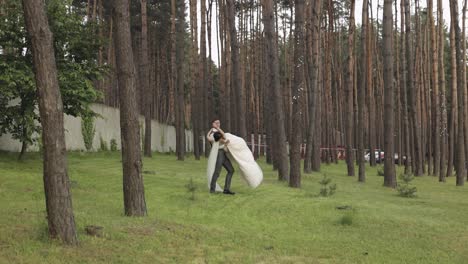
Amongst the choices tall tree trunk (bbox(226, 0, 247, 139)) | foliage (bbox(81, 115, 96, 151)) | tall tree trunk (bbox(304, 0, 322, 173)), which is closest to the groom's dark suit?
tall tree trunk (bbox(226, 0, 247, 139))

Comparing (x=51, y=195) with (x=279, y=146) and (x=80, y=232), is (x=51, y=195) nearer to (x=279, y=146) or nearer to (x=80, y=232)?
(x=80, y=232)

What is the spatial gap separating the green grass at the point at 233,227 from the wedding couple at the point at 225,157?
405 millimetres

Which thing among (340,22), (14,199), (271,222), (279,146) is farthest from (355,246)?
(340,22)

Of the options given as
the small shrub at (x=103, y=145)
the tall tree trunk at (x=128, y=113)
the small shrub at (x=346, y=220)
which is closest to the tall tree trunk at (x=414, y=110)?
the small shrub at (x=346, y=220)

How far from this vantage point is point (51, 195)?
6.37 metres

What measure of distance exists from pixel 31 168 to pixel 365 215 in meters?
9.95

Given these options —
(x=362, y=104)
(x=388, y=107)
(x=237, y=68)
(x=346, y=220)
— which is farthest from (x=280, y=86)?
(x=346, y=220)

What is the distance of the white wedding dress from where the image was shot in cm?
1245

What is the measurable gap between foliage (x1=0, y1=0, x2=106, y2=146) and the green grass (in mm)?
2508

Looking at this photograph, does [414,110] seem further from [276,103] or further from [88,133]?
[88,133]

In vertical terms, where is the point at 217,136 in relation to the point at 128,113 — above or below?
below

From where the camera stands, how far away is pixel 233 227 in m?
9.02

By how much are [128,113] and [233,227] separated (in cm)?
262

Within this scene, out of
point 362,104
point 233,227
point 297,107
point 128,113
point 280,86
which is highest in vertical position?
point 280,86
